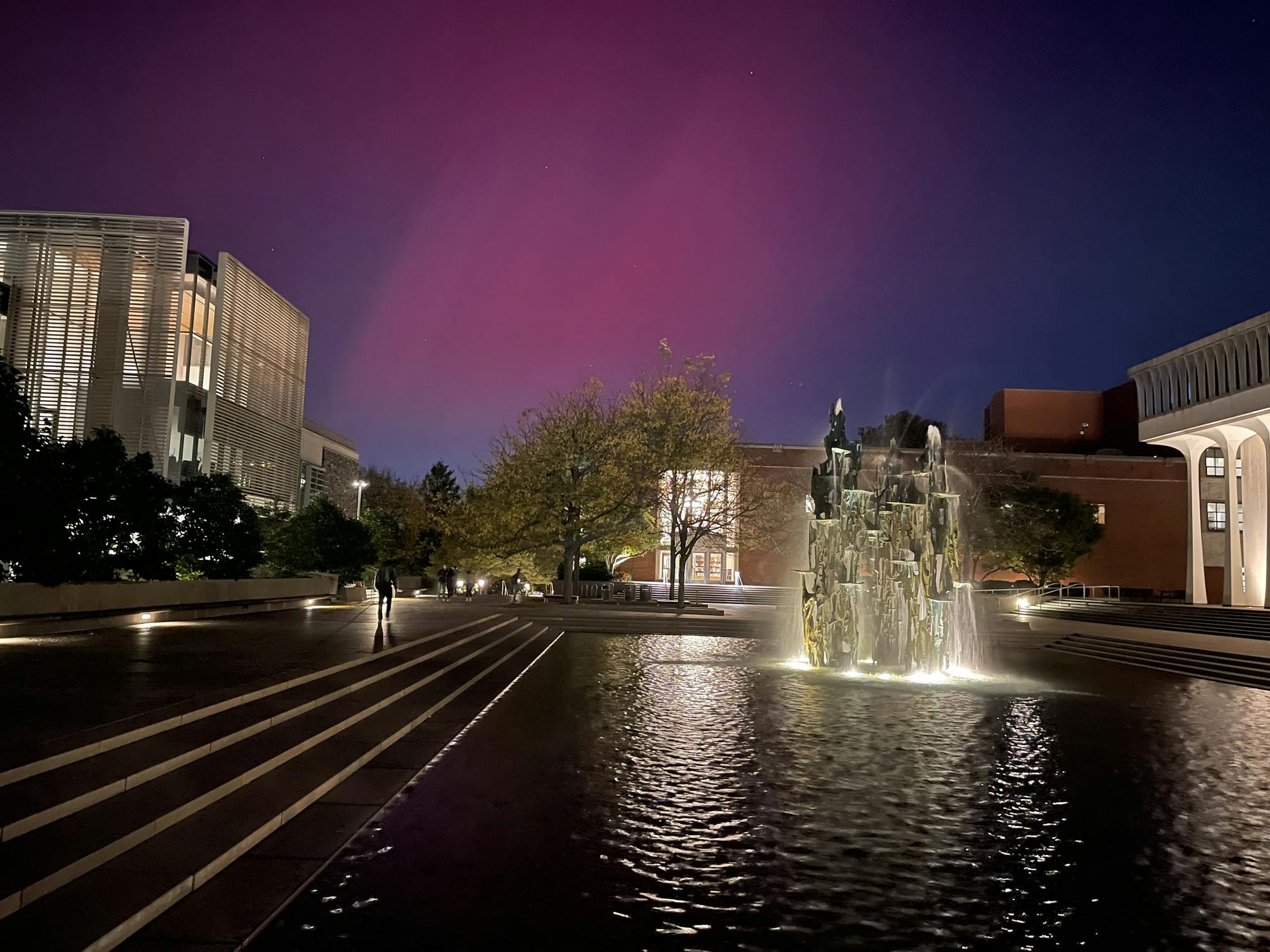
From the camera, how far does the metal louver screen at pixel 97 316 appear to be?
3509 centimetres

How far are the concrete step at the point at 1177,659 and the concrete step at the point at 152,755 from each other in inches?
684

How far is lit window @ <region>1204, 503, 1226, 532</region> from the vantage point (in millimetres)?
52188

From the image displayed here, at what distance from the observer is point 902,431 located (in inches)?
2918

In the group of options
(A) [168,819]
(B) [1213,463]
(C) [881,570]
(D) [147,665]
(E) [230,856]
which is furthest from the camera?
(B) [1213,463]

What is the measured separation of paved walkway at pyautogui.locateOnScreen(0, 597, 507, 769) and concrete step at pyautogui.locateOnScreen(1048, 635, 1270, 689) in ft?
55.0

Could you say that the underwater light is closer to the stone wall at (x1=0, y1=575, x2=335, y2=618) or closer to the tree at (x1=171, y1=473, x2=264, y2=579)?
the stone wall at (x1=0, y1=575, x2=335, y2=618)

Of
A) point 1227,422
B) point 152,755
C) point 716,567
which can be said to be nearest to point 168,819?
point 152,755

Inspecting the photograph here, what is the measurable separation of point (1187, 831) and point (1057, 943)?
9.31 feet

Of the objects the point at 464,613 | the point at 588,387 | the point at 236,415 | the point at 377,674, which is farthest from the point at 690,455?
the point at 377,674

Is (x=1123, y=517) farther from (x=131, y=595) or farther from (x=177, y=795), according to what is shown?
(x=177, y=795)

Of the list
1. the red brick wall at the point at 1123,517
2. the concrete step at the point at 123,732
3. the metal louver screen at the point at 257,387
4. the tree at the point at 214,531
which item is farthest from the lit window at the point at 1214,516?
the concrete step at the point at 123,732

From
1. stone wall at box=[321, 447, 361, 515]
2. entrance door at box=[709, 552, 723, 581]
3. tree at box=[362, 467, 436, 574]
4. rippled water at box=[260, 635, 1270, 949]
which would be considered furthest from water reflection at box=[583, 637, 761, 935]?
stone wall at box=[321, 447, 361, 515]

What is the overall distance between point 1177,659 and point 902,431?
177ft

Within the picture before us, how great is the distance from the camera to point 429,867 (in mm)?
5441
